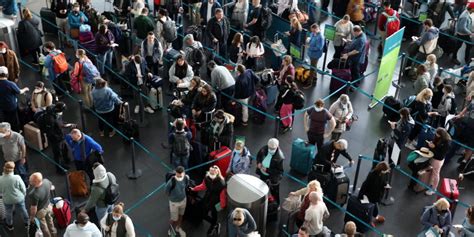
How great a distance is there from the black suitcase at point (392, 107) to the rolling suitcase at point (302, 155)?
2.46m

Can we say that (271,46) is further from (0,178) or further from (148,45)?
(0,178)

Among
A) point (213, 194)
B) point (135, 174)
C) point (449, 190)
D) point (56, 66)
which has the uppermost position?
point (56, 66)

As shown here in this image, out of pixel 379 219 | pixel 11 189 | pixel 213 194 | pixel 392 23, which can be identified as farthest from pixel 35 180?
pixel 392 23

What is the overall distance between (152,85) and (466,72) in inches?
289

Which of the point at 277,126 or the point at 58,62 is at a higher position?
the point at 58,62

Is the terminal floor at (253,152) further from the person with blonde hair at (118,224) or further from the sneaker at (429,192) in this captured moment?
the person with blonde hair at (118,224)

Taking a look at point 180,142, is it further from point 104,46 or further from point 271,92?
point 104,46

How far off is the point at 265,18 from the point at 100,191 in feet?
26.5

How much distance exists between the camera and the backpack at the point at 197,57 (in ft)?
47.8

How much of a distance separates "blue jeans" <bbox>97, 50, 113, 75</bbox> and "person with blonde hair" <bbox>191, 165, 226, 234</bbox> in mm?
5725

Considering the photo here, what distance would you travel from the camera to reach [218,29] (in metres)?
15.7

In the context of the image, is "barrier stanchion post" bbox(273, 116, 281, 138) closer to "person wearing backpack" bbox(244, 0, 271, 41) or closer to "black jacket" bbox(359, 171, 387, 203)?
"black jacket" bbox(359, 171, 387, 203)

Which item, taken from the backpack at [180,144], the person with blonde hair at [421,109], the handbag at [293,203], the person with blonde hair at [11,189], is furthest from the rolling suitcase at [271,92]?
the person with blonde hair at [11,189]

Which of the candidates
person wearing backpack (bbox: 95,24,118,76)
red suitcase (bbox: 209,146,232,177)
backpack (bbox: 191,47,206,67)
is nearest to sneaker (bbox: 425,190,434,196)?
red suitcase (bbox: 209,146,232,177)
